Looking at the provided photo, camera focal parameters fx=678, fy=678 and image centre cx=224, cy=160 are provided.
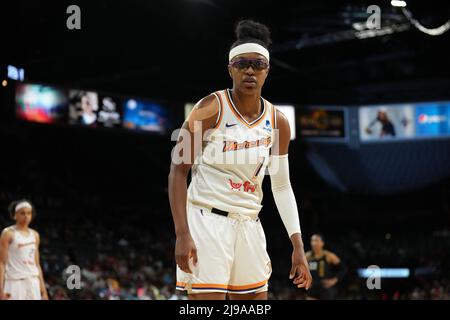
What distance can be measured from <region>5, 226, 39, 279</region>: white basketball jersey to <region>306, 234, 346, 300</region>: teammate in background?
4.14 metres

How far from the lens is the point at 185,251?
145 inches

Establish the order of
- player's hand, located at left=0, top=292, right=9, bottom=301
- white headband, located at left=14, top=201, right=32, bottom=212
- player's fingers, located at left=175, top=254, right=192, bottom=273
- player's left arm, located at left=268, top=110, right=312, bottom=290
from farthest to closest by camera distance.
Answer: white headband, located at left=14, top=201, right=32, bottom=212 → player's hand, located at left=0, top=292, right=9, bottom=301 → player's left arm, located at left=268, top=110, right=312, bottom=290 → player's fingers, located at left=175, top=254, right=192, bottom=273

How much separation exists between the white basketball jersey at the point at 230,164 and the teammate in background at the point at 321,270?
6528mm

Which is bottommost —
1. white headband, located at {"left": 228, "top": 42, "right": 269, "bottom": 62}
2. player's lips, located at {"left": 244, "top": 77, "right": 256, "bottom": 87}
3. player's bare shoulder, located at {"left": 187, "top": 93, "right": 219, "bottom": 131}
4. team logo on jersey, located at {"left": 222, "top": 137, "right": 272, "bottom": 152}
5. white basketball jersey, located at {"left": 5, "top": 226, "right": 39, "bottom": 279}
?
→ white basketball jersey, located at {"left": 5, "top": 226, "right": 39, "bottom": 279}

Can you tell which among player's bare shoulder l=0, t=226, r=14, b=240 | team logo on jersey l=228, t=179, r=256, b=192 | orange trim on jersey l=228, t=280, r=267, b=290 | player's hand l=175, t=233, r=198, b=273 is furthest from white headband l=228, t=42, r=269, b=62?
player's bare shoulder l=0, t=226, r=14, b=240

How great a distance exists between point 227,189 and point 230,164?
15 cm

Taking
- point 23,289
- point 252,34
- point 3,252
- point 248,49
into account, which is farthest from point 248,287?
point 23,289

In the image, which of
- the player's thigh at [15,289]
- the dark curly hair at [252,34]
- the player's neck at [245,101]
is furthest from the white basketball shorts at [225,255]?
the player's thigh at [15,289]

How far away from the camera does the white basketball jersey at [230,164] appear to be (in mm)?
3922

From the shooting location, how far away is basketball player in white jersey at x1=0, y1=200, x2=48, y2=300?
8344 millimetres

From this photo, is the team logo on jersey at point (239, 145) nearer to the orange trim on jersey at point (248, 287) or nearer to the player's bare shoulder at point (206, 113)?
the player's bare shoulder at point (206, 113)

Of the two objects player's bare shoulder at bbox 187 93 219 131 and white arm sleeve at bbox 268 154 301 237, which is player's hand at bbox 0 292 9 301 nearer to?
white arm sleeve at bbox 268 154 301 237

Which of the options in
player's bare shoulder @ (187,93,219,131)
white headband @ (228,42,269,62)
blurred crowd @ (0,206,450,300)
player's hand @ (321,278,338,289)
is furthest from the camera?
blurred crowd @ (0,206,450,300)
